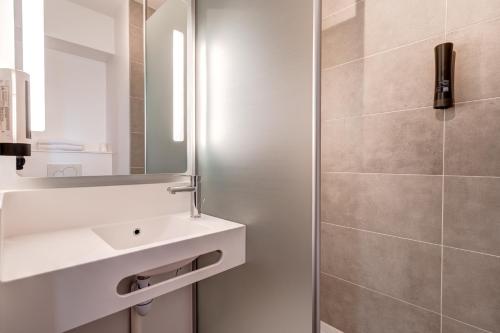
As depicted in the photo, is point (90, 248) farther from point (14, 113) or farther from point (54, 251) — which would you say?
point (14, 113)

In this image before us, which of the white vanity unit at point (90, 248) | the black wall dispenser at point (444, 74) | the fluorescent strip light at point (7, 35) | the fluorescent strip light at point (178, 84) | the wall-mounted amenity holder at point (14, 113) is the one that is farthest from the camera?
the fluorescent strip light at point (178, 84)

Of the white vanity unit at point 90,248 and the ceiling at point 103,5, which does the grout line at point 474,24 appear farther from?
the ceiling at point 103,5

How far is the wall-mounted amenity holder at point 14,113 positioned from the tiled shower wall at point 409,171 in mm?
1362

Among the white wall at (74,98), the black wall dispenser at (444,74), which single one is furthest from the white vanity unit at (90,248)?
the black wall dispenser at (444,74)

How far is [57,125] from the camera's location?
93 cm

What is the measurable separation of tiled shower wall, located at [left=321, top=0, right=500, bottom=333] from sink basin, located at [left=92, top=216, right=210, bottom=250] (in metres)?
0.83

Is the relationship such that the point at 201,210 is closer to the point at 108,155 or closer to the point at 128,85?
the point at 108,155

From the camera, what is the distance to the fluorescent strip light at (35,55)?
0.86 metres

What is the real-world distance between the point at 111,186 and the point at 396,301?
1458 mm

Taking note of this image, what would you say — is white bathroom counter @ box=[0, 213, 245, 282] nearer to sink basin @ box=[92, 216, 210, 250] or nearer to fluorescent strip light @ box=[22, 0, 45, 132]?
sink basin @ box=[92, 216, 210, 250]

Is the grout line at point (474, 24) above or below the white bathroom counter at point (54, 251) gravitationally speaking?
above

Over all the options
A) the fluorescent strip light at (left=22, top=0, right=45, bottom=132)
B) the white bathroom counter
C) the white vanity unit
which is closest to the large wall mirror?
the fluorescent strip light at (left=22, top=0, right=45, bottom=132)

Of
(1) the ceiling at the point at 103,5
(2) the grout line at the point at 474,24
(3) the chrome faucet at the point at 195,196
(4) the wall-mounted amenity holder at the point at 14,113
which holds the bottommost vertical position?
(3) the chrome faucet at the point at 195,196

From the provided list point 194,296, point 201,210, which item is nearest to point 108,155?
point 201,210
